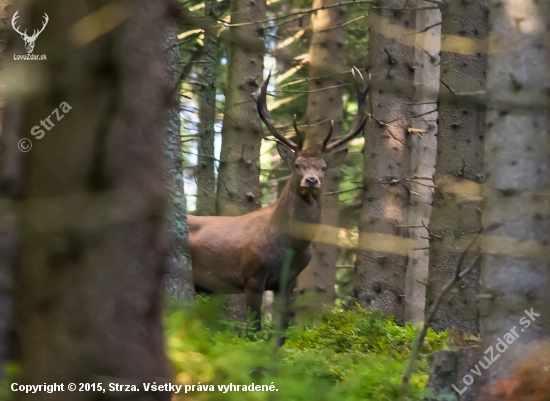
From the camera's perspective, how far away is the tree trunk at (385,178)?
10281 mm

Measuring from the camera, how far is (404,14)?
10570 mm

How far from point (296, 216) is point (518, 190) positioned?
5.90 meters

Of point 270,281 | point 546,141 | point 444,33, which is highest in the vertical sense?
point 444,33

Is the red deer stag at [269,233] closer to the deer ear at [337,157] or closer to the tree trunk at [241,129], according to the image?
the deer ear at [337,157]

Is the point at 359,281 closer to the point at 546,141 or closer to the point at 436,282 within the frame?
the point at 436,282

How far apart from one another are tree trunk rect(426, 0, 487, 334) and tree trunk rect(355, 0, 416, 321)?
1.55 m

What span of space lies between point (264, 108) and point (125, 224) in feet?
24.1

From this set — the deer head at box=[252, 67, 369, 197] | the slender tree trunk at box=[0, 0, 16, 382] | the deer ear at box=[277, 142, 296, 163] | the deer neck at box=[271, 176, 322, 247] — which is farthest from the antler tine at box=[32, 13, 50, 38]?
the deer ear at box=[277, 142, 296, 163]

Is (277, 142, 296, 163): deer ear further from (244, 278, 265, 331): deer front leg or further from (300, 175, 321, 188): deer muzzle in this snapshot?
(244, 278, 265, 331): deer front leg

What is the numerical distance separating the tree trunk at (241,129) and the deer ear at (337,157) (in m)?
1.40

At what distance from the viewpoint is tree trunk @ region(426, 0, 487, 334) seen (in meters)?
8.46

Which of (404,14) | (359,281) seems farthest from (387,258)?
(404,14)

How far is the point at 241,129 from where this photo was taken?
11.2 meters

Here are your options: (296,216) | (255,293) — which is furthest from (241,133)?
(255,293)
